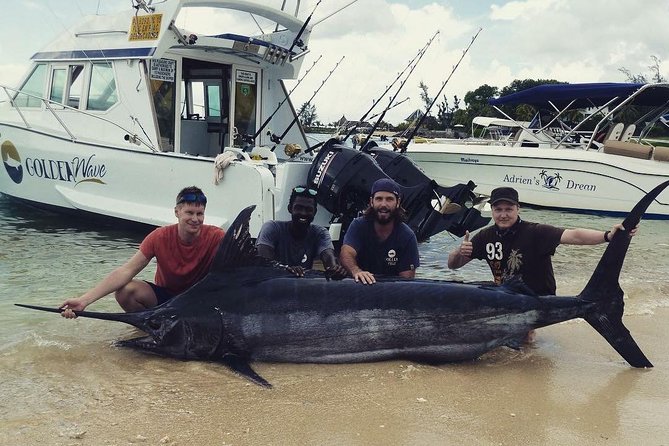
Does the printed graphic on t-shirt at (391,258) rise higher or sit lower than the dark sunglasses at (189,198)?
lower

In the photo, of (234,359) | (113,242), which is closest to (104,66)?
(113,242)

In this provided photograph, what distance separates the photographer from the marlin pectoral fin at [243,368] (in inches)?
146

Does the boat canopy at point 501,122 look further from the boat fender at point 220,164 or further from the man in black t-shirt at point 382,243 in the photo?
the man in black t-shirt at point 382,243

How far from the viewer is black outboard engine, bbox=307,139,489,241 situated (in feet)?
23.4

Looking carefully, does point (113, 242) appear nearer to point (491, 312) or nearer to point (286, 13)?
point (286, 13)

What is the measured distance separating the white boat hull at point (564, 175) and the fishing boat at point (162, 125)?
233 inches

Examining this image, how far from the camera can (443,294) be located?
13.3ft

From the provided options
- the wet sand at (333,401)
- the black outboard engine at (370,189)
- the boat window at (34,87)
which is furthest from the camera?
the boat window at (34,87)

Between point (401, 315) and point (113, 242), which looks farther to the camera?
point (113, 242)

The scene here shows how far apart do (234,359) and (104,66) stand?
6.65 metres

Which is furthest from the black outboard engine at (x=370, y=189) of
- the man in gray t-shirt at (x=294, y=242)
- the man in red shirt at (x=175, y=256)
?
the man in red shirt at (x=175, y=256)

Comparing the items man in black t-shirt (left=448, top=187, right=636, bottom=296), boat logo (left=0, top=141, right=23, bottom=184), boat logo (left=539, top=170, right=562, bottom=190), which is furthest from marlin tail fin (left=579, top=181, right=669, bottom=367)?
boat logo (left=539, top=170, right=562, bottom=190)

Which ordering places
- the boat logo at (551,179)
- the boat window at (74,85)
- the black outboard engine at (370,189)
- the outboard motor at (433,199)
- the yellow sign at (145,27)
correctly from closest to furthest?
the black outboard engine at (370,189) → the outboard motor at (433,199) → the yellow sign at (145,27) → the boat window at (74,85) → the boat logo at (551,179)

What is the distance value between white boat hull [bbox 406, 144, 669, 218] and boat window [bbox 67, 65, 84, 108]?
358 inches
